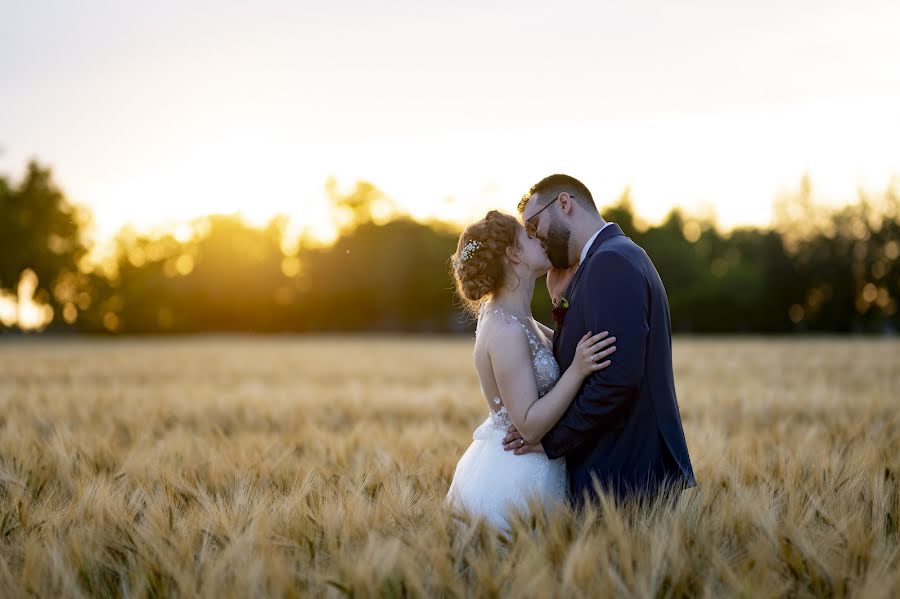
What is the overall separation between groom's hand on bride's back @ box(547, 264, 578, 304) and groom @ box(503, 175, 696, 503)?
9cm

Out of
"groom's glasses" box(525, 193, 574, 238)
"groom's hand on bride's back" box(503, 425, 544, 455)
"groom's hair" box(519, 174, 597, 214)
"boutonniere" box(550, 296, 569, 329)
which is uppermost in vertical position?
"groom's hair" box(519, 174, 597, 214)

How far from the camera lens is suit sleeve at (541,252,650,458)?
11.0 ft

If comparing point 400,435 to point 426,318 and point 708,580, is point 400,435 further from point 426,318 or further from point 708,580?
point 426,318

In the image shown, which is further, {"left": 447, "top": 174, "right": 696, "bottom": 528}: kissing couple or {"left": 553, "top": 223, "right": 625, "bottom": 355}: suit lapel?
{"left": 553, "top": 223, "right": 625, "bottom": 355}: suit lapel

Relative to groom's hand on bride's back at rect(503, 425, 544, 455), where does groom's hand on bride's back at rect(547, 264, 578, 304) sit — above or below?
above

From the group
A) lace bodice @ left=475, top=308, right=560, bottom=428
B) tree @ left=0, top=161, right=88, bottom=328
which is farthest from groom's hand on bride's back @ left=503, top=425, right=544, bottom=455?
tree @ left=0, top=161, right=88, bottom=328

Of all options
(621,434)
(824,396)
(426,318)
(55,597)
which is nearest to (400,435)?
(621,434)

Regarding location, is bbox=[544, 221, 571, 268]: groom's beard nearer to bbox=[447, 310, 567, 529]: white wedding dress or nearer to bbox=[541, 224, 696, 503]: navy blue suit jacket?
bbox=[541, 224, 696, 503]: navy blue suit jacket

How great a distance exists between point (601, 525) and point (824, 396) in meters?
7.76

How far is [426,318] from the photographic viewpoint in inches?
2403

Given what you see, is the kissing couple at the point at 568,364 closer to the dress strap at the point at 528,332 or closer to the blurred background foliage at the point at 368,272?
the dress strap at the point at 528,332

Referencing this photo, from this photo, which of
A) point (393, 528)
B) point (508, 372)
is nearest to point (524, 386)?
point (508, 372)

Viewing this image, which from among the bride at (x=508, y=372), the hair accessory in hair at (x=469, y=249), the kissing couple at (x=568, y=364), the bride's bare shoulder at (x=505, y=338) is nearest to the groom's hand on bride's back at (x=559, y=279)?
the kissing couple at (x=568, y=364)

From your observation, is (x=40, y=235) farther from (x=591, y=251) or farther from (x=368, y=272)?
(x=591, y=251)
